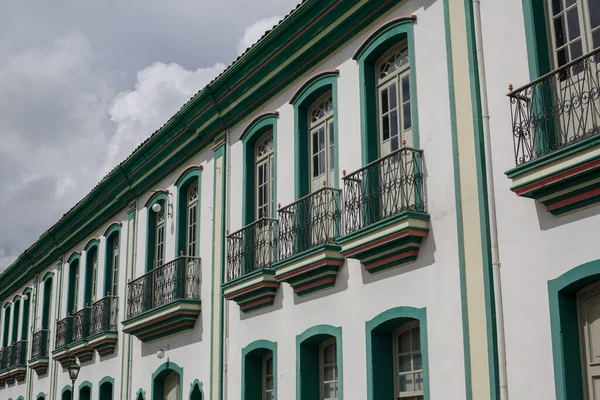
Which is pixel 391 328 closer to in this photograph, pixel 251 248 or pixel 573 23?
pixel 251 248

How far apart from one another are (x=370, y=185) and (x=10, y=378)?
21.9m

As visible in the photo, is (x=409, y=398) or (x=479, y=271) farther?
(x=409, y=398)

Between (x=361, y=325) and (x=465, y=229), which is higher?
(x=465, y=229)

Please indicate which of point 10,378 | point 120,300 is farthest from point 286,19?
point 10,378

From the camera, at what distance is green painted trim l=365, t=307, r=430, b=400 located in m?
10.5

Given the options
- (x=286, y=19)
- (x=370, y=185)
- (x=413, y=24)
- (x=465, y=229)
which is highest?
(x=286, y=19)

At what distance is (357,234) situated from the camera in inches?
445

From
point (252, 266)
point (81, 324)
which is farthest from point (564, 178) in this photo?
point (81, 324)

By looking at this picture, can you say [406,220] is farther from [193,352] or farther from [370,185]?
[193,352]

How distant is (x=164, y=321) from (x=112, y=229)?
17.4ft

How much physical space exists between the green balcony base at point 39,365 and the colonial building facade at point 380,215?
21.0ft

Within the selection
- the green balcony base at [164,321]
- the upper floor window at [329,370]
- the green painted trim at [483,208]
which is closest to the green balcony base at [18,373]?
the green balcony base at [164,321]

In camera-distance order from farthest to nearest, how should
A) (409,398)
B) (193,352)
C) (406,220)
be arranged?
(193,352)
(409,398)
(406,220)

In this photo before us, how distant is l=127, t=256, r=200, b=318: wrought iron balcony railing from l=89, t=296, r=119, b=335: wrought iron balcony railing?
1705 mm
